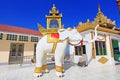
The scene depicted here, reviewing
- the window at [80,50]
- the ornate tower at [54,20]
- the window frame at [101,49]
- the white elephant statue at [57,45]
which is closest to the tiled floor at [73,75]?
the white elephant statue at [57,45]

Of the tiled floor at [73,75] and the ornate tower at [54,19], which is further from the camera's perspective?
the ornate tower at [54,19]

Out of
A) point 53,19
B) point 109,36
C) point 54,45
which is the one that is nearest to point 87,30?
point 109,36

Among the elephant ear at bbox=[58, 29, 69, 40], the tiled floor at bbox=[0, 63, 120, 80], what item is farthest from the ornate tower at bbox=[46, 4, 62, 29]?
the tiled floor at bbox=[0, 63, 120, 80]

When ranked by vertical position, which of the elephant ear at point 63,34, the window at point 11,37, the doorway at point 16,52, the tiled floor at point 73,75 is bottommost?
the tiled floor at point 73,75

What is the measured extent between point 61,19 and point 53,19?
494mm

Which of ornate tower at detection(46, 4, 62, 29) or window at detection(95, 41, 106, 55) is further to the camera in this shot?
window at detection(95, 41, 106, 55)

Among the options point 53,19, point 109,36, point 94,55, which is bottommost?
point 94,55

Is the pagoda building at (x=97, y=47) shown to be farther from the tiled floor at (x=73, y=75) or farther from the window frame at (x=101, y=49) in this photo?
the tiled floor at (x=73, y=75)

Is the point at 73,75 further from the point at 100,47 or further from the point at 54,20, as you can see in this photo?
the point at 100,47

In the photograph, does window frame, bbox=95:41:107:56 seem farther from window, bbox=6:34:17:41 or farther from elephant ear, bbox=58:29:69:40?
window, bbox=6:34:17:41

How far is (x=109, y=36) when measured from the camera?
858cm

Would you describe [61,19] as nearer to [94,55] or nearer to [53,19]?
[53,19]

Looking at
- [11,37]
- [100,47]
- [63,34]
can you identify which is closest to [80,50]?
[100,47]

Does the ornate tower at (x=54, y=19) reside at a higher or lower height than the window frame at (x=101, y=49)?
higher
